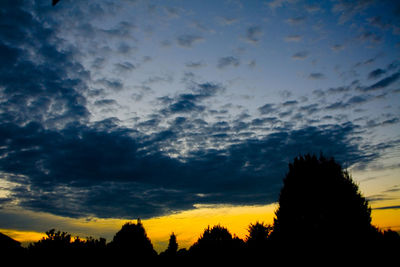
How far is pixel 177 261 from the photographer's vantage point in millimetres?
68875

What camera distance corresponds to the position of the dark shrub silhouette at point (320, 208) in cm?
2141

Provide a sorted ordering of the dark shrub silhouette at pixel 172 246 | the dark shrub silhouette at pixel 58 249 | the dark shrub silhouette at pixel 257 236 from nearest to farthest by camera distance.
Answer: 1. the dark shrub silhouette at pixel 58 249
2. the dark shrub silhouette at pixel 257 236
3. the dark shrub silhouette at pixel 172 246

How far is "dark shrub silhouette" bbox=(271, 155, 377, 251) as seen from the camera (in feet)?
70.2

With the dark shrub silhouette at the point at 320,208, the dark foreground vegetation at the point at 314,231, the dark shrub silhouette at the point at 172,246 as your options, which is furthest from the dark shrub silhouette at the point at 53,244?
the dark shrub silhouette at the point at 172,246

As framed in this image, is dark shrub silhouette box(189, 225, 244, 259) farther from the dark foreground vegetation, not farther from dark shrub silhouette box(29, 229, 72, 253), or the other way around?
dark shrub silhouette box(29, 229, 72, 253)

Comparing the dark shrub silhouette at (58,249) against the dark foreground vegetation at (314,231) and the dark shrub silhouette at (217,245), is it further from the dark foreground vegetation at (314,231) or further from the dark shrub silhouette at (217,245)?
the dark shrub silhouette at (217,245)

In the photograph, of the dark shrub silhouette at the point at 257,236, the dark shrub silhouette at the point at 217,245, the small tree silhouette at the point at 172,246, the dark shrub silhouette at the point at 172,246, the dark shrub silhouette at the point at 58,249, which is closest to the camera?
the dark shrub silhouette at the point at 58,249

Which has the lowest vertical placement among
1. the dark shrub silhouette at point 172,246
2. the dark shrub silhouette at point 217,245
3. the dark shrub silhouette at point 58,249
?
the dark shrub silhouette at point 172,246

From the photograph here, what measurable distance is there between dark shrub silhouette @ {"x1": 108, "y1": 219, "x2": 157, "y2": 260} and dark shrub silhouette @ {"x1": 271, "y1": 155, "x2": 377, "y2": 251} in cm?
3290

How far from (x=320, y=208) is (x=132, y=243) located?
1623 inches

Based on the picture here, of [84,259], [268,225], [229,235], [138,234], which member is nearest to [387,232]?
[268,225]

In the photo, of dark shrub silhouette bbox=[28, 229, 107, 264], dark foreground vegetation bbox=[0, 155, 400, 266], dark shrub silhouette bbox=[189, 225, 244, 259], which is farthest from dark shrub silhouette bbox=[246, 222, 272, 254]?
dark shrub silhouette bbox=[28, 229, 107, 264]

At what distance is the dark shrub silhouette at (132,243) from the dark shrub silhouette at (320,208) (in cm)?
3290

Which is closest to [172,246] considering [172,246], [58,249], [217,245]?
[172,246]
